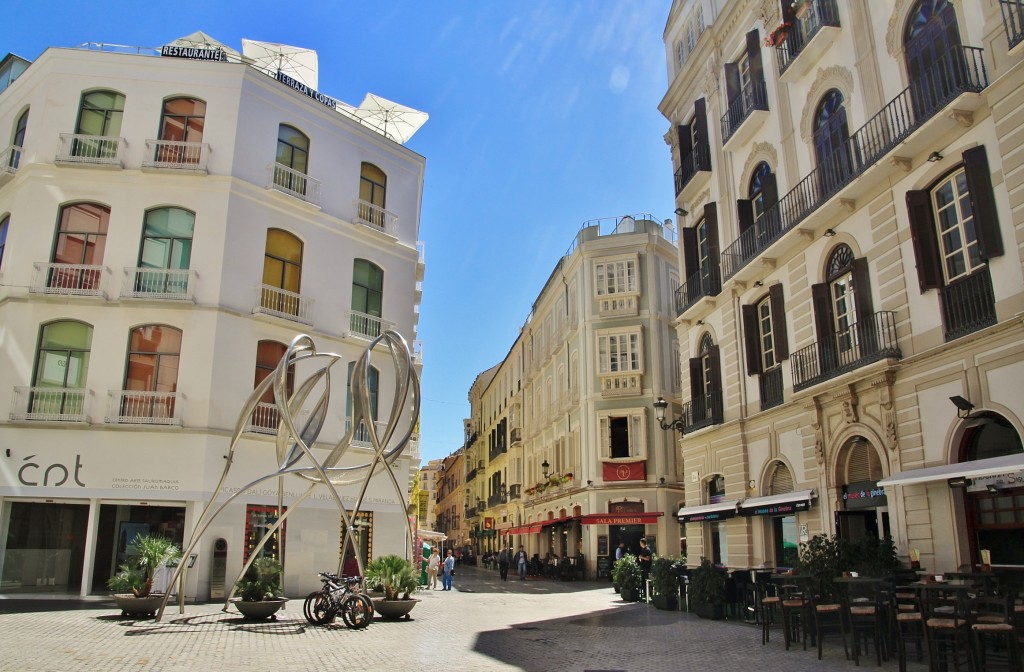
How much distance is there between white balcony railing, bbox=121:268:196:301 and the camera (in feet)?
71.2

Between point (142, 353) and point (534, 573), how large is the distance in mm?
27047

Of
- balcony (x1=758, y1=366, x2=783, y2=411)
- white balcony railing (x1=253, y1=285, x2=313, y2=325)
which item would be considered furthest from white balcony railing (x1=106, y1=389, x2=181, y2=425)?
balcony (x1=758, y1=366, x2=783, y2=411)

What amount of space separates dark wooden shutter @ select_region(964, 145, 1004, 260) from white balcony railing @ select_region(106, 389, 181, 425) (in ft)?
63.7

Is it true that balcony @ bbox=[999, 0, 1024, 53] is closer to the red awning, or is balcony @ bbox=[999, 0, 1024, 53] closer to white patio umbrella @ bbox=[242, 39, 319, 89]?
white patio umbrella @ bbox=[242, 39, 319, 89]

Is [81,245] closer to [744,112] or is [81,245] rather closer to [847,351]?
[744,112]

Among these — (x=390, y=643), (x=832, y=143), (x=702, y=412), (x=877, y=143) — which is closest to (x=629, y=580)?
(x=702, y=412)

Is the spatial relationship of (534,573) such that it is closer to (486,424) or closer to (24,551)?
(24,551)

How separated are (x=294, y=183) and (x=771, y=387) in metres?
16.3

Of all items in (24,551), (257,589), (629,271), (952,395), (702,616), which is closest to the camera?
(952,395)

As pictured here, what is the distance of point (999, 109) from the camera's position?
12836 mm

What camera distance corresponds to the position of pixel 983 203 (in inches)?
508

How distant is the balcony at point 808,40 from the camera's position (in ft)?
58.6

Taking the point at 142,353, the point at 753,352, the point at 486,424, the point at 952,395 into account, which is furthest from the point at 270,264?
the point at 486,424

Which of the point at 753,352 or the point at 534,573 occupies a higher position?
the point at 753,352
